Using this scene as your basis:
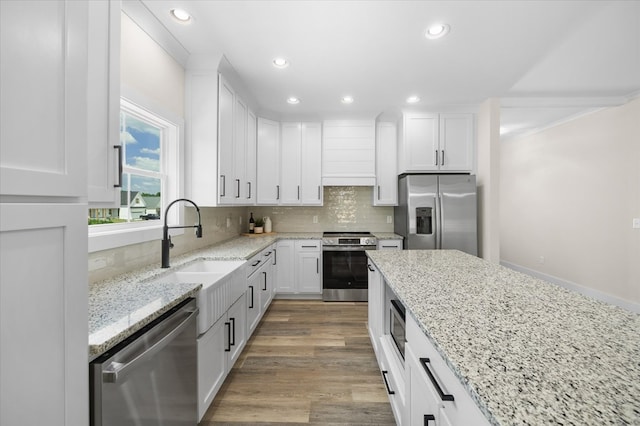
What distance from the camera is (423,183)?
3625 mm

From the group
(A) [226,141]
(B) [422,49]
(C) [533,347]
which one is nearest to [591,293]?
(B) [422,49]

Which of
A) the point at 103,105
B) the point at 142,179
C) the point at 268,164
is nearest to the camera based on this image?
the point at 103,105

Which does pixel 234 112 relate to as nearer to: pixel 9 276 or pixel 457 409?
pixel 9 276

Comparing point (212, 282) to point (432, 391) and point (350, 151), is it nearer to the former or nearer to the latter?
point (432, 391)

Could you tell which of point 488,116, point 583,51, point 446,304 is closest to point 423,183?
point 488,116

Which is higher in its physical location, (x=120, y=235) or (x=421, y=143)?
(x=421, y=143)

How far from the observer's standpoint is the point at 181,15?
76.1 inches

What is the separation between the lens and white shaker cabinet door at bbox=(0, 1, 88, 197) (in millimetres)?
603

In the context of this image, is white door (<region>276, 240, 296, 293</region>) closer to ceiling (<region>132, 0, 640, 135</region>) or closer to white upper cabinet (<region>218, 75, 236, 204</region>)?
white upper cabinet (<region>218, 75, 236, 204</region>)

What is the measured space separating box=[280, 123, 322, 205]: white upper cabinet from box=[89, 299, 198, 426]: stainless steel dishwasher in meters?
2.80

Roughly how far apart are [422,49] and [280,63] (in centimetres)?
127

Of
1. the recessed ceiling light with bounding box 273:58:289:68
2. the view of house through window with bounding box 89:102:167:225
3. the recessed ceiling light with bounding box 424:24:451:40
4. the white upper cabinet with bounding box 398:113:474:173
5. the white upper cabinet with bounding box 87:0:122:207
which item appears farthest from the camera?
the white upper cabinet with bounding box 398:113:474:173

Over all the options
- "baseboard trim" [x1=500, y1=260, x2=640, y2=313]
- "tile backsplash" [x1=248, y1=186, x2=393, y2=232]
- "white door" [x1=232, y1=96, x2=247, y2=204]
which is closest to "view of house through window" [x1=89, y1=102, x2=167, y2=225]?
"white door" [x1=232, y1=96, x2=247, y2=204]

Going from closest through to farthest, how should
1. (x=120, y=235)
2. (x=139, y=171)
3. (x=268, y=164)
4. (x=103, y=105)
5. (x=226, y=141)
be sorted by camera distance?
(x=103, y=105) → (x=120, y=235) → (x=139, y=171) → (x=226, y=141) → (x=268, y=164)
